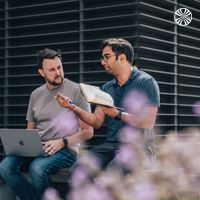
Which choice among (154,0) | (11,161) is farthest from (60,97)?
(154,0)

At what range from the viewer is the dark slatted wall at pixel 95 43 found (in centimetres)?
652

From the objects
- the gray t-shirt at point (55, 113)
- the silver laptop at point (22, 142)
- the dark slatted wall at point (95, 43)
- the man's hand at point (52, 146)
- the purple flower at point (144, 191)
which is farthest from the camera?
the dark slatted wall at point (95, 43)

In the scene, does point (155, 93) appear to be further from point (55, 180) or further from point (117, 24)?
point (117, 24)

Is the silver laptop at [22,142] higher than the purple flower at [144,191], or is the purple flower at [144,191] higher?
the purple flower at [144,191]

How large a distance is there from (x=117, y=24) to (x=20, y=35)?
149cm

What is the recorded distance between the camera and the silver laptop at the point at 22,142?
4.39 m

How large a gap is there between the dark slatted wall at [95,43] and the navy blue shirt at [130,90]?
1923mm

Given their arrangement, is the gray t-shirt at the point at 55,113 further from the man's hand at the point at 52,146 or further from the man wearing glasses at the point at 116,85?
the man wearing glasses at the point at 116,85


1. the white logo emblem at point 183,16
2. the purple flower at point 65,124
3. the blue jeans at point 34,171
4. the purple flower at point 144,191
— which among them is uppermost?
the white logo emblem at point 183,16

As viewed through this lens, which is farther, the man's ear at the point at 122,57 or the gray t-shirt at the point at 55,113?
the gray t-shirt at the point at 55,113

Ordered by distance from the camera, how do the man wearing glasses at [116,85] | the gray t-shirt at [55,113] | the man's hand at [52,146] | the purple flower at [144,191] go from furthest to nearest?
the gray t-shirt at [55,113]
the man's hand at [52,146]
the man wearing glasses at [116,85]
the purple flower at [144,191]

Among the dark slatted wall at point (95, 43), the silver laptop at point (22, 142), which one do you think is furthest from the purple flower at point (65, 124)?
the dark slatted wall at point (95, 43)

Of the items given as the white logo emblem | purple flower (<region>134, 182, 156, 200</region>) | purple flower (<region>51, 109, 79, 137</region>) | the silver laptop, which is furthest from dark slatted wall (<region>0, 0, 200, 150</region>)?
purple flower (<region>134, 182, 156, 200</region>)

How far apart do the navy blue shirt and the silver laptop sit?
0.61m
